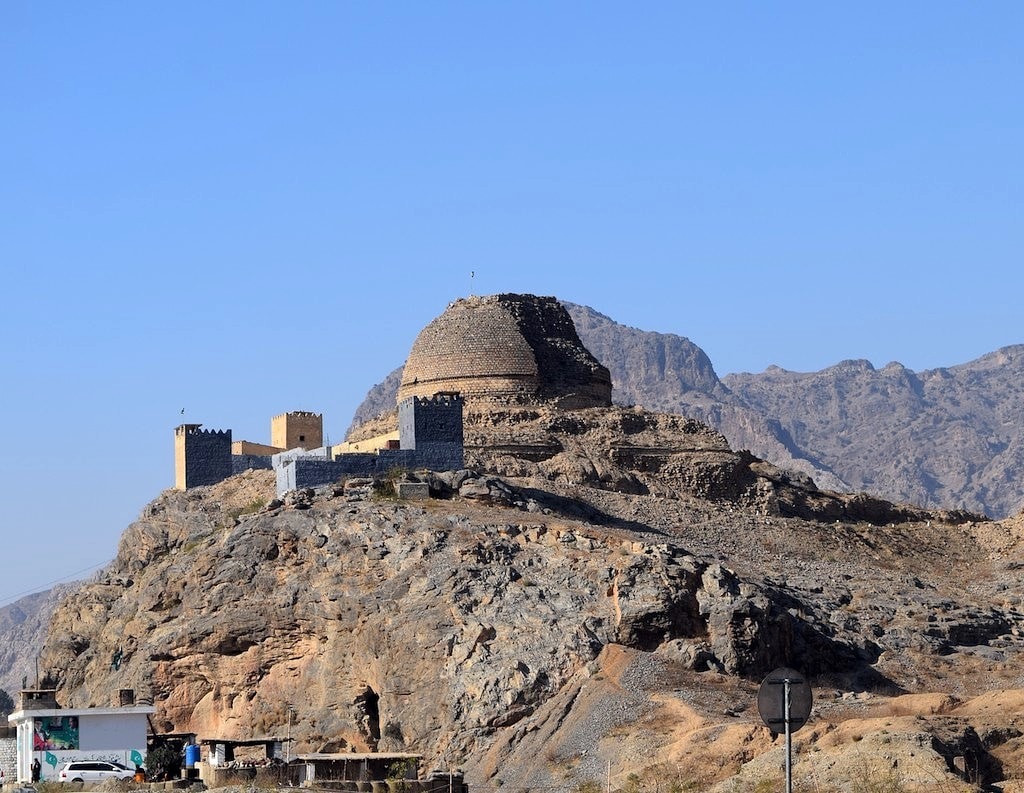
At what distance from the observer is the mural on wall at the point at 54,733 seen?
38.1m

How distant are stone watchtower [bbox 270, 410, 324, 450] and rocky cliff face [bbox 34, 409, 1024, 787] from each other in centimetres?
589

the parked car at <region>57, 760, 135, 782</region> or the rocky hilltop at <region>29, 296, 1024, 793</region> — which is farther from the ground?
the rocky hilltop at <region>29, 296, 1024, 793</region>

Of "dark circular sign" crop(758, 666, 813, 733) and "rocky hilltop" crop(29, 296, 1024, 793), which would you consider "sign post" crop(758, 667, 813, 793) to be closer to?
"dark circular sign" crop(758, 666, 813, 733)

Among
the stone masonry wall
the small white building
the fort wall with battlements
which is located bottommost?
the stone masonry wall

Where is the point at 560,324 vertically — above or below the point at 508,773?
above

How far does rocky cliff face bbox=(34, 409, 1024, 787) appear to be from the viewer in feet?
139

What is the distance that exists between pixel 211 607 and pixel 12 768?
26.7 feet

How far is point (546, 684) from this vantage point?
4284cm

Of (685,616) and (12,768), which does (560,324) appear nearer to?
(685,616)

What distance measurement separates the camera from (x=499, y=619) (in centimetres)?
4453

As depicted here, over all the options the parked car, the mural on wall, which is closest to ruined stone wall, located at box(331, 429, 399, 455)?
the mural on wall

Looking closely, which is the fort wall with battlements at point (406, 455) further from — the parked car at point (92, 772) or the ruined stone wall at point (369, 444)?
the parked car at point (92, 772)

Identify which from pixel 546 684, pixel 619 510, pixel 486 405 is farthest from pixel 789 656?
pixel 486 405

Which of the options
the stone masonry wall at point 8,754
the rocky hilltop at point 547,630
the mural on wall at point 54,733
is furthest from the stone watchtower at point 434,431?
the mural on wall at point 54,733
